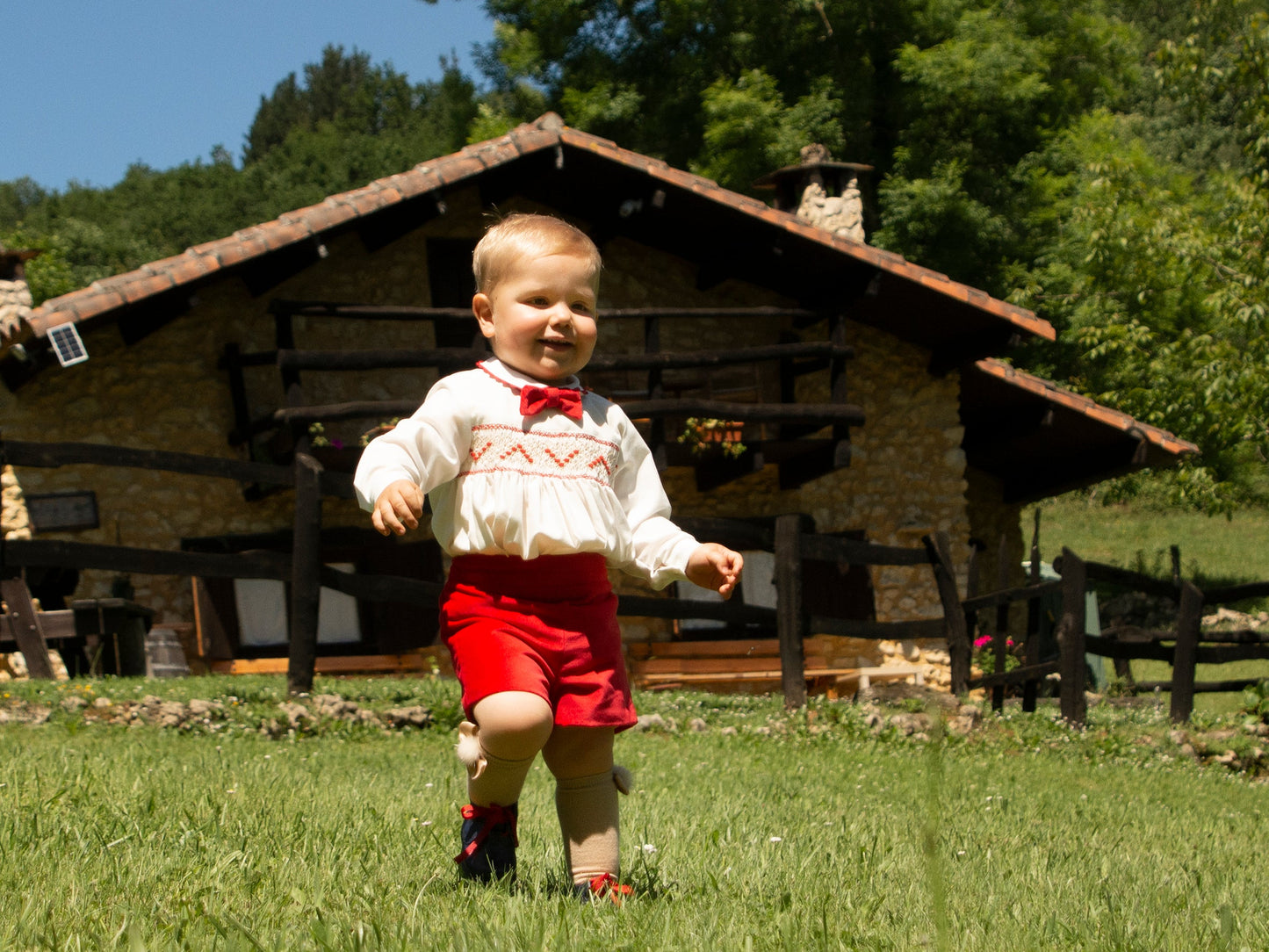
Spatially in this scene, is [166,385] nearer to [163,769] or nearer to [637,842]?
[163,769]

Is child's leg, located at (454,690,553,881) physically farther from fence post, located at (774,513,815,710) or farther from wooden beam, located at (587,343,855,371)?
wooden beam, located at (587,343,855,371)

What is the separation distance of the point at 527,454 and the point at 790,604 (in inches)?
228

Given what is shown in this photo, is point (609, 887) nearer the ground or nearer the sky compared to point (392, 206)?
nearer the ground

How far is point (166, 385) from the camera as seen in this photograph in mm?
11336

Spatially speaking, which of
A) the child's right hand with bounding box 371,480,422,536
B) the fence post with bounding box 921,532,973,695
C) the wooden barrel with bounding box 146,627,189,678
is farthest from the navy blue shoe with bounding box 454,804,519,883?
the wooden barrel with bounding box 146,627,189,678

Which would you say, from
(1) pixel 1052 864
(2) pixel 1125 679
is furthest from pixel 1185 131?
(1) pixel 1052 864

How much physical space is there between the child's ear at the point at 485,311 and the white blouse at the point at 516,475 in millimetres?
82

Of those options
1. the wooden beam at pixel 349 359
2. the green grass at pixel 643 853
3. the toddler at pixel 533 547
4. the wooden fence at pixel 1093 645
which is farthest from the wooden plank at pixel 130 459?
the toddler at pixel 533 547

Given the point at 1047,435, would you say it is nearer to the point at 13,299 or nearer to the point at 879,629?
the point at 879,629

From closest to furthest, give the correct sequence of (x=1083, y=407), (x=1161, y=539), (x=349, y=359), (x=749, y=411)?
(x=349, y=359) < (x=749, y=411) < (x=1083, y=407) < (x=1161, y=539)

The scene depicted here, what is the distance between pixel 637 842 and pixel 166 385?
924 centimetres

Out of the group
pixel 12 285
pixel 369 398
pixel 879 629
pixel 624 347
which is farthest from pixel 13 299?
pixel 879 629

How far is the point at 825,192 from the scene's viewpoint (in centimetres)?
1393

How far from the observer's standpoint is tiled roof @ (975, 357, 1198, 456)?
40.2ft
